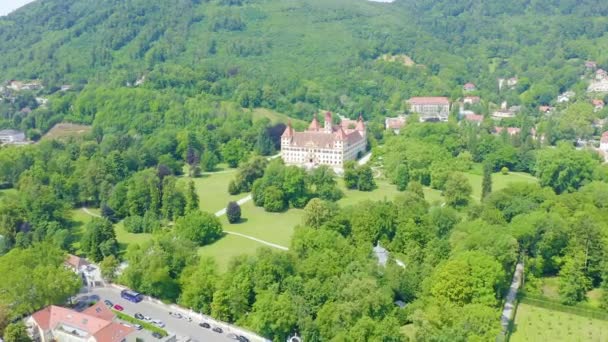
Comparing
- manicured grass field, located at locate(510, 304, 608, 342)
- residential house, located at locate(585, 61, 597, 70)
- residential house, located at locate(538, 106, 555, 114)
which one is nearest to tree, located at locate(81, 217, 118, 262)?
manicured grass field, located at locate(510, 304, 608, 342)

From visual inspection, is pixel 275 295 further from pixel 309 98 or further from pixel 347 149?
pixel 309 98

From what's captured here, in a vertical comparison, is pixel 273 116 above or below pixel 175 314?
below

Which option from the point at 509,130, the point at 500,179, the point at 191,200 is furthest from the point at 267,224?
the point at 509,130

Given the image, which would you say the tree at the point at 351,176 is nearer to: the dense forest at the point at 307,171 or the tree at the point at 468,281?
the dense forest at the point at 307,171

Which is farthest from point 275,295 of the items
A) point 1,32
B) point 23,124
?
point 1,32

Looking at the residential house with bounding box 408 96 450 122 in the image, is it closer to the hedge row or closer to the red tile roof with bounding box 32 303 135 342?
the hedge row

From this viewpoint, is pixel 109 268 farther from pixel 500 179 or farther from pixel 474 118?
pixel 474 118
